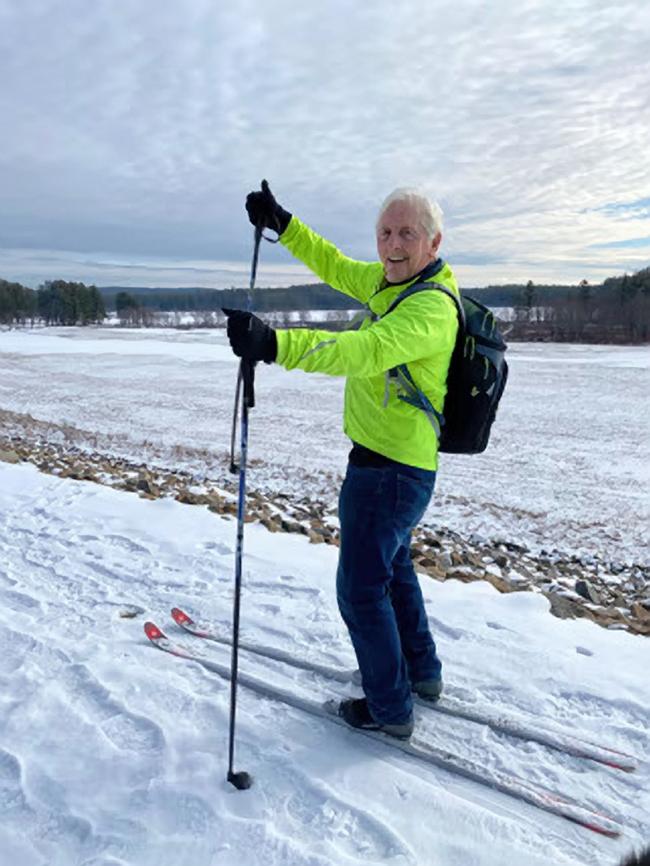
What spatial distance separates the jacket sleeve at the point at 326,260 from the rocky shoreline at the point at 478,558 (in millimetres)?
3062

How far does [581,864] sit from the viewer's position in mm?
2596

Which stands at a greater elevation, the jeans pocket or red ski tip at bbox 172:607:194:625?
the jeans pocket

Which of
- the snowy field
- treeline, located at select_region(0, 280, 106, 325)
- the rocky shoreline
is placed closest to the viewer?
the rocky shoreline

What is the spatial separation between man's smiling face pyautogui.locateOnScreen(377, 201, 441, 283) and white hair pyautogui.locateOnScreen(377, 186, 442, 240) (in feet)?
0.05

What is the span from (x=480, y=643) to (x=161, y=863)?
2.49 meters

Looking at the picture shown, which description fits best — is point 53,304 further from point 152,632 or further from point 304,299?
point 152,632

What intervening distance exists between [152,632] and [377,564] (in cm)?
190

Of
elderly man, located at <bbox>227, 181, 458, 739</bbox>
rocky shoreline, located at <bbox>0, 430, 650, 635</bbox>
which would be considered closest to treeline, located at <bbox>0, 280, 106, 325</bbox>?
rocky shoreline, located at <bbox>0, 430, 650, 635</bbox>

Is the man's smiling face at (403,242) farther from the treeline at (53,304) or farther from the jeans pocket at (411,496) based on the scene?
the treeline at (53,304)

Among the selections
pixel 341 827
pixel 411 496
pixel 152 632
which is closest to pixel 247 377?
pixel 411 496

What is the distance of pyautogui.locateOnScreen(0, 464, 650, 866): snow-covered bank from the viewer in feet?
8.75

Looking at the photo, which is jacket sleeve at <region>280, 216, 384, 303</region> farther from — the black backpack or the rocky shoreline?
the rocky shoreline

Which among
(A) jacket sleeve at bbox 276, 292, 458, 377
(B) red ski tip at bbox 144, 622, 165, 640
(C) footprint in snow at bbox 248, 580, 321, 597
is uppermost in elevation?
(A) jacket sleeve at bbox 276, 292, 458, 377

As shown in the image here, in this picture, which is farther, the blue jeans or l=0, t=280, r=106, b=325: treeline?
l=0, t=280, r=106, b=325: treeline
